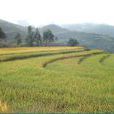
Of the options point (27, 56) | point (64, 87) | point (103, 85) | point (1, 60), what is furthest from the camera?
point (27, 56)

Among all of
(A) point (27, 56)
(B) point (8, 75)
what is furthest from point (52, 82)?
(A) point (27, 56)

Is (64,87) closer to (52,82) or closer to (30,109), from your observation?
(52,82)

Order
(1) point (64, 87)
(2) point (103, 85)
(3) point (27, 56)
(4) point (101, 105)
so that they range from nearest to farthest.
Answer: (4) point (101, 105) → (1) point (64, 87) → (2) point (103, 85) → (3) point (27, 56)

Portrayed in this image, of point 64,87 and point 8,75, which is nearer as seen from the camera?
point 64,87

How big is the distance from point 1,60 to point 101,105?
86.4 feet

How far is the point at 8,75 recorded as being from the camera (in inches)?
979

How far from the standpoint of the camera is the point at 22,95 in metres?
15.7

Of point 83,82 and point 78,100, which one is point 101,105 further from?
point 83,82

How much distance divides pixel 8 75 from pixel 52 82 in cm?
468

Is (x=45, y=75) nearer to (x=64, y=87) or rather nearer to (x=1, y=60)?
(x=64, y=87)

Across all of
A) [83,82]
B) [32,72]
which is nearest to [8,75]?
[32,72]

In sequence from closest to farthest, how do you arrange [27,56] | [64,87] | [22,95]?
[22,95], [64,87], [27,56]

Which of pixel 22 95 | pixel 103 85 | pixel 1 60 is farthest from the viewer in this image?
pixel 1 60

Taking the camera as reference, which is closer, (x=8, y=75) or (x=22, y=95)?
(x=22, y=95)
